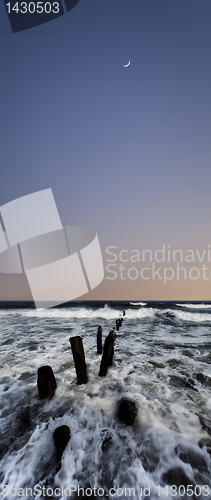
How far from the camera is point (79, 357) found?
4.91m

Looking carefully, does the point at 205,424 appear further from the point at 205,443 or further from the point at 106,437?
the point at 106,437

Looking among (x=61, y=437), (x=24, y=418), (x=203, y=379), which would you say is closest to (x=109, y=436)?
(x=61, y=437)

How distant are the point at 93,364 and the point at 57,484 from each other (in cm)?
444

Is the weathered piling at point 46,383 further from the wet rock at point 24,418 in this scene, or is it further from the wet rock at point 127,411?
the wet rock at point 127,411

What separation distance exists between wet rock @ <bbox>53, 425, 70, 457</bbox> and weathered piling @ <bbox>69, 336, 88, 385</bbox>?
150 centimetres

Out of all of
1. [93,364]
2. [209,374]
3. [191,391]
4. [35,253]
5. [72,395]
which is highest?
[35,253]

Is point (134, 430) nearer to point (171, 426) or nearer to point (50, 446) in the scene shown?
point (171, 426)

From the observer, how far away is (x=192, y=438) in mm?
3400

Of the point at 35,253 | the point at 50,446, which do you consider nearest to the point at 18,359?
the point at 50,446

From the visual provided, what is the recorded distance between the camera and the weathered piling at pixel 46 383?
4387 mm

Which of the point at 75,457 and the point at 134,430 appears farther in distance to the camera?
the point at 134,430

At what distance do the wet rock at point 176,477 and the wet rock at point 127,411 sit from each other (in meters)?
1.03

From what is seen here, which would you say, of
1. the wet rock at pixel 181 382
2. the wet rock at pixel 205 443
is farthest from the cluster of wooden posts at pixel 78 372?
the wet rock at pixel 205 443

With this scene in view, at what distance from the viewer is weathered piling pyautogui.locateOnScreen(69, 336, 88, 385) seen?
477 centimetres
